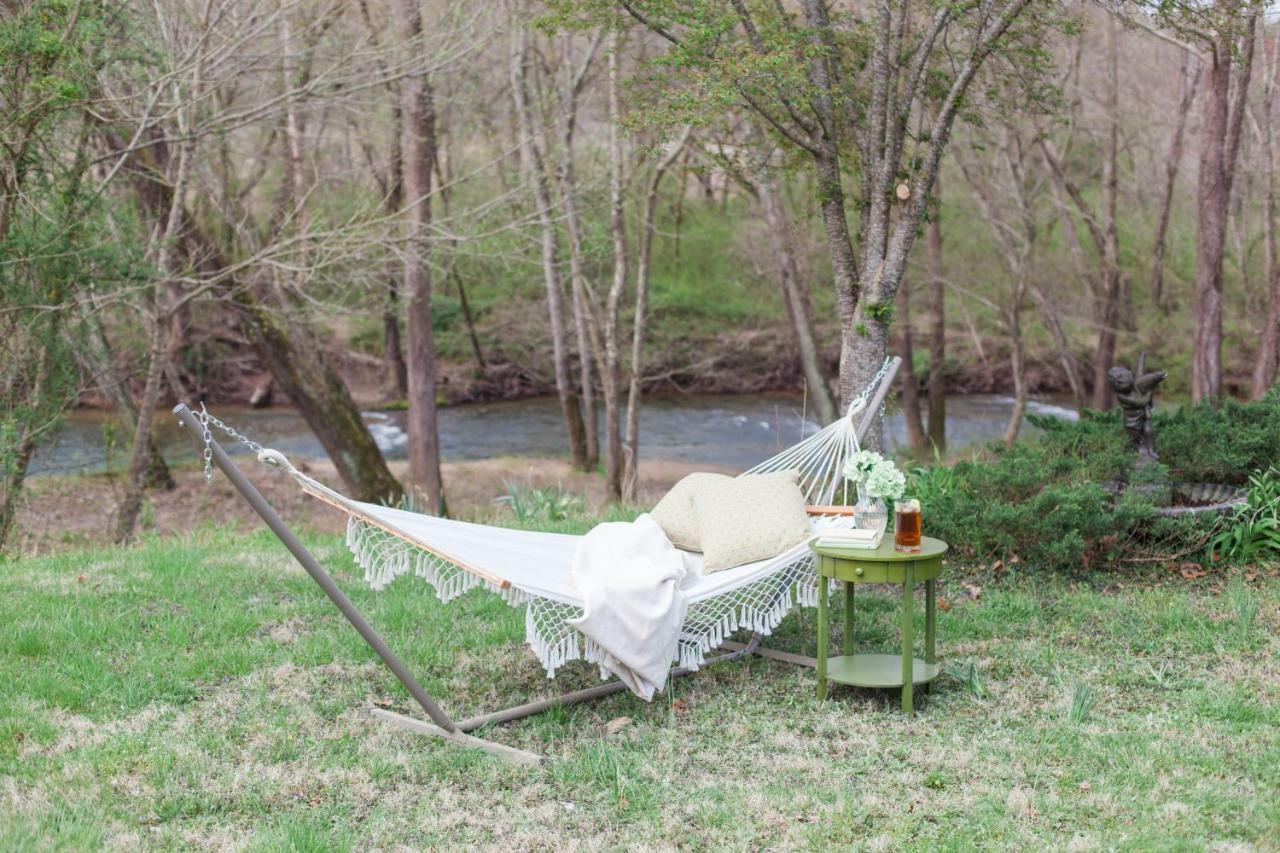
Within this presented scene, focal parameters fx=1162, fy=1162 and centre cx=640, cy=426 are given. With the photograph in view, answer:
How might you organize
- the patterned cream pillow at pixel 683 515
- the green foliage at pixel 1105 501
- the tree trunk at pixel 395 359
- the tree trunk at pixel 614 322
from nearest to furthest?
the patterned cream pillow at pixel 683 515 → the green foliage at pixel 1105 501 → the tree trunk at pixel 614 322 → the tree trunk at pixel 395 359

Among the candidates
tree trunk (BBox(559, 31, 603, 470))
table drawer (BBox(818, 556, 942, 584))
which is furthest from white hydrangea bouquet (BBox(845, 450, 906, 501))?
tree trunk (BBox(559, 31, 603, 470))

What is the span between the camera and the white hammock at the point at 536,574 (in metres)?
2.98

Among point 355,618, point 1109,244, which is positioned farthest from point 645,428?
point 355,618

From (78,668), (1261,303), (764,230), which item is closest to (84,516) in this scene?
(78,668)

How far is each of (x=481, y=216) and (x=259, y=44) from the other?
1.66 metres

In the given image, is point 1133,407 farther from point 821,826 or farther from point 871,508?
point 821,826

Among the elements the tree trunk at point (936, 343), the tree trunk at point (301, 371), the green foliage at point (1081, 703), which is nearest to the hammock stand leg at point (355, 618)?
the green foliage at point (1081, 703)

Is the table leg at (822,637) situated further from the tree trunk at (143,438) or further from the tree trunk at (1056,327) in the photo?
the tree trunk at (1056,327)

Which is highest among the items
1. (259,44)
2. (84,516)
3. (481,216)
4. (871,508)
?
(259,44)

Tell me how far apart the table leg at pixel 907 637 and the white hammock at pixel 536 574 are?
0.41m

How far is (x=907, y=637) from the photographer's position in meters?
3.12

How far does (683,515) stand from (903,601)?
93 cm

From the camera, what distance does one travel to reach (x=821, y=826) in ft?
8.06

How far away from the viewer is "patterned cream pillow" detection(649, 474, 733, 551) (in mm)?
3795
